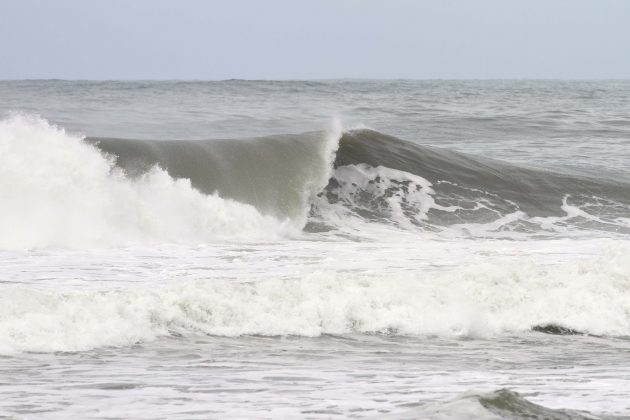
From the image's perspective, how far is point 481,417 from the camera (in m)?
4.00

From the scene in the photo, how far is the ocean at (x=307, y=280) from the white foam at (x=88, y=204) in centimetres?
3

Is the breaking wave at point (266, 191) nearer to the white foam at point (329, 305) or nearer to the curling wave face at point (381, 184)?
the curling wave face at point (381, 184)

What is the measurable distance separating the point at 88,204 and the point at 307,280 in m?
4.02

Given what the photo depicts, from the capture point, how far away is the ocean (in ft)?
16.9

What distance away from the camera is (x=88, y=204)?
1105cm

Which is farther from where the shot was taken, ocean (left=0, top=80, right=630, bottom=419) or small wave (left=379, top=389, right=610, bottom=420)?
ocean (left=0, top=80, right=630, bottom=419)

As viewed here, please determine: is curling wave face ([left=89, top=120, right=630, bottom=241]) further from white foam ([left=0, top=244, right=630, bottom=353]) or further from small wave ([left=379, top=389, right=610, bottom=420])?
small wave ([left=379, top=389, right=610, bottom=420])

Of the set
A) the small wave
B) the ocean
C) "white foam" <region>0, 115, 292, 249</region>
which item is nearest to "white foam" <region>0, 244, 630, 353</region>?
the ocean

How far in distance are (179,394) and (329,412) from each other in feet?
2.82

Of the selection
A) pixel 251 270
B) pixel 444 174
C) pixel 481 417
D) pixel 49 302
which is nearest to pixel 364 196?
pixel 444 174

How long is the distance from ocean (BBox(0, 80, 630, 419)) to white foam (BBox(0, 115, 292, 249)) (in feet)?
0.10

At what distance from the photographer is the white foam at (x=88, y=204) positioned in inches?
403

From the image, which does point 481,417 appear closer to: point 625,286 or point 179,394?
point 179,394

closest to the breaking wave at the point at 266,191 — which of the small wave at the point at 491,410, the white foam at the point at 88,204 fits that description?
the white foam at the point at 88,204
